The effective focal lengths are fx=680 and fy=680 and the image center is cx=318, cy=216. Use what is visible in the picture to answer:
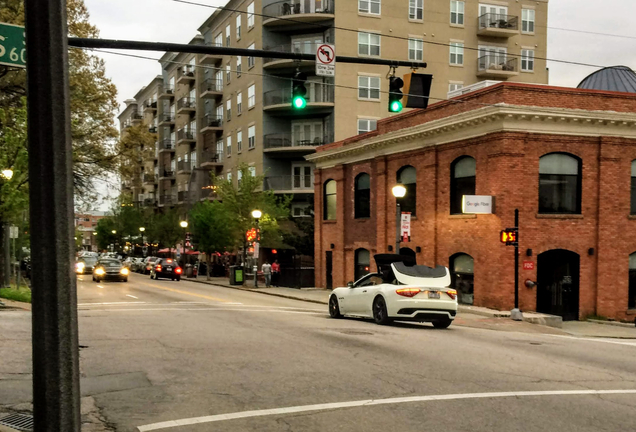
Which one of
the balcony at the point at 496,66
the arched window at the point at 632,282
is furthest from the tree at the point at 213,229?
the arched window at the point at 632,282

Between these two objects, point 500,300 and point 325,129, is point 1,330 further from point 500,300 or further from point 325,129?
point 325,129

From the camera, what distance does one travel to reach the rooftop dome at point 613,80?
36.1 meters

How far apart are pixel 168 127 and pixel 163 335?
246ft

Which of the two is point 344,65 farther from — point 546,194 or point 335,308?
point 335,308

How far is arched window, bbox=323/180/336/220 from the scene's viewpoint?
3916 cm

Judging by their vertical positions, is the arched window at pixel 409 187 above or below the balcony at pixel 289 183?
below

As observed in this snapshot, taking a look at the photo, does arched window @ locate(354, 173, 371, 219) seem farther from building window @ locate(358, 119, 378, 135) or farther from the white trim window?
the white trim window

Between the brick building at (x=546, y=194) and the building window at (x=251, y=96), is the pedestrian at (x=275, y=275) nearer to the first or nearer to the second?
the building window at (x=251, y=96)

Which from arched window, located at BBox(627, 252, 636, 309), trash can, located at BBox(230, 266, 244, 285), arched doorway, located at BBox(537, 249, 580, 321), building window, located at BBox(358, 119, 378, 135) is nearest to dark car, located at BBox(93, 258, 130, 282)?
trash can, located at BBox(230, 266, 244, 285)

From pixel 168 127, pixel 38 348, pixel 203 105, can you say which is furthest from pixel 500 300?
pixel 168 127

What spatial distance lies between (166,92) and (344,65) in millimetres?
39892

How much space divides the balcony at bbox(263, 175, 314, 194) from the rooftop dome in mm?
22571

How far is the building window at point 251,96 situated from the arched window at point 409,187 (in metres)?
25.6

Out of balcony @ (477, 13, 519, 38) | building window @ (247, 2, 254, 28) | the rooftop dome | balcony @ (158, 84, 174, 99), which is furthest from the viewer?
balcony @ (158, 84, 174, 99)
